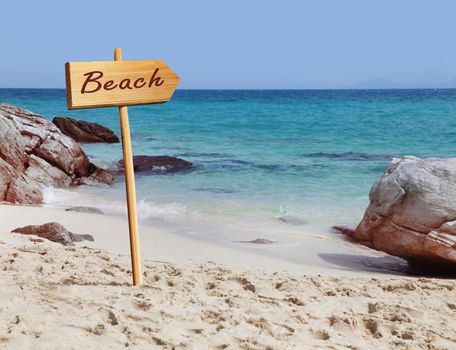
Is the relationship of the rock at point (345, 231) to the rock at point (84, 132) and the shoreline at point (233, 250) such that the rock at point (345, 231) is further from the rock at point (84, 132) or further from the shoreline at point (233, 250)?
the rock at point (84, 132)

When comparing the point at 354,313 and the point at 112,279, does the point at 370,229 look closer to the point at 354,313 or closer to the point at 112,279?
the point at 354,313

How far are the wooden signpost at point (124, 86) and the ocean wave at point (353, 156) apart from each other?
13.6 m

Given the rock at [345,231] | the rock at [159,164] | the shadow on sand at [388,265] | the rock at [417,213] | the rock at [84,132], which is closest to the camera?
the rock at [417,213]

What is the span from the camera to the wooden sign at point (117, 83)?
4.73 meters

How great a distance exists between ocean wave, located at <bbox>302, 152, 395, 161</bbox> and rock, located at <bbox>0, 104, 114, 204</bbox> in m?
7.31

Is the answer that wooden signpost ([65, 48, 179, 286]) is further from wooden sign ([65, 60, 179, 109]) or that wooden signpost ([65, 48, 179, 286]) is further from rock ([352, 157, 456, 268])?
rock ([352, 157, 456, 268])

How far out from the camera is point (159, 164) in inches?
637

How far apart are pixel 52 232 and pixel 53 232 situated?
0.01m

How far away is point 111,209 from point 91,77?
587 cm

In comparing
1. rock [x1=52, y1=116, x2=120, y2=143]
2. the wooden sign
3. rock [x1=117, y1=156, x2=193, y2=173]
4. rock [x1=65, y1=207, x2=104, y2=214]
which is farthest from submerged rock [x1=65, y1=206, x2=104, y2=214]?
rock [x1=52, y1=116, x2=120, y2=143]

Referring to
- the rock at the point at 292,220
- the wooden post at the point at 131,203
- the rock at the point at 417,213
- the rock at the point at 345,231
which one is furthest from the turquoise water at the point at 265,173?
the wooden post at the point at 131,203

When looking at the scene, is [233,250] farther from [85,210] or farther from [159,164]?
[159,164]

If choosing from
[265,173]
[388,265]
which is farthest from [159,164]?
[388,265]

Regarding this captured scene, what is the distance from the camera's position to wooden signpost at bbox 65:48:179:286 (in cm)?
473
